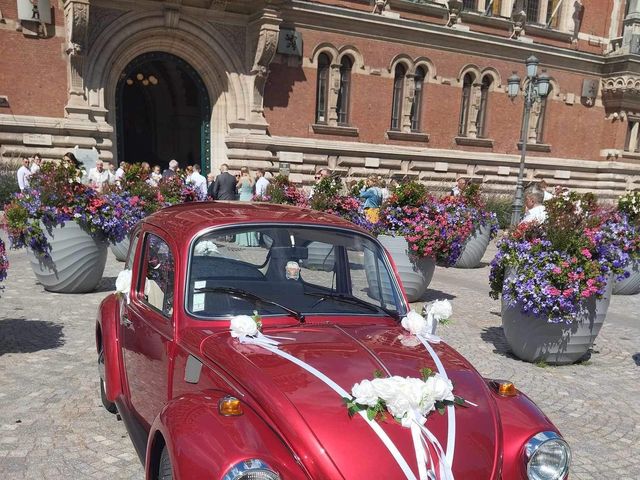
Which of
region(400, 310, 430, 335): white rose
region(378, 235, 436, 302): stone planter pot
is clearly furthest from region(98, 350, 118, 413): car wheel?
region(378, 235, 436, 302): stone planter pot

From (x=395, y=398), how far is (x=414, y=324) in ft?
2.98

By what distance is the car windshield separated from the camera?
315cm

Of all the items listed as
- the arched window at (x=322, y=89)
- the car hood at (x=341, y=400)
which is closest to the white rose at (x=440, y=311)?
the car hood at (x=341, y=400)

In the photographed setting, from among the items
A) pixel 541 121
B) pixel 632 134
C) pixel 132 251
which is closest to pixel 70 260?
pixel 132 251

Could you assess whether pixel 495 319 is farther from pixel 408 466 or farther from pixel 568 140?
pixel 568 140

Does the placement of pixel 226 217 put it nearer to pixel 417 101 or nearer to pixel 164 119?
pixel 417 101

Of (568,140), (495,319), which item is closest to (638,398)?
(495,319)

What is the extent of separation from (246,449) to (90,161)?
14.7m

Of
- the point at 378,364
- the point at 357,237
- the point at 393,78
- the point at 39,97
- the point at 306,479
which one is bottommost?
the point at 306,479

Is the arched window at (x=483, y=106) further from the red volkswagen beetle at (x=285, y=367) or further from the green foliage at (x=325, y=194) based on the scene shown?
the red volkswagen beetle at (x=285, y=367)

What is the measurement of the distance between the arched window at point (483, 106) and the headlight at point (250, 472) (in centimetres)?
2188

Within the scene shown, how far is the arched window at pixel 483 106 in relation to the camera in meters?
22.1

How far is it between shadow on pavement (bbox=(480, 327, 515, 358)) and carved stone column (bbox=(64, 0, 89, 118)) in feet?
41.5

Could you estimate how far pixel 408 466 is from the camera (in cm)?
217
